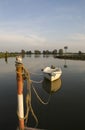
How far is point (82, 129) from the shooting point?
27.2 feet

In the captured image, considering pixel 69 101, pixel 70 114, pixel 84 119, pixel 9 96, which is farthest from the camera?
pixel 9 96

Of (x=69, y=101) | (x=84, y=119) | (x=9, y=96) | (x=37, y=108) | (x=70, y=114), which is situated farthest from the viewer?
(x=9, y=96)

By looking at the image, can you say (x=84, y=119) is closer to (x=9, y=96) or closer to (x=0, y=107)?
(x=0, y=107)

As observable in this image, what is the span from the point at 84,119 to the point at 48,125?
218 cm

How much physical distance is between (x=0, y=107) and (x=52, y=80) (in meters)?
9.51

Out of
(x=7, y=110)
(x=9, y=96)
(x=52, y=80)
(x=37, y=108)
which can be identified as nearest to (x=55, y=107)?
(x=37, y=108)

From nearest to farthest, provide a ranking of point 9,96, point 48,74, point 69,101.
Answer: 1. point 69,101
2. point 9,96
3. point 48,74

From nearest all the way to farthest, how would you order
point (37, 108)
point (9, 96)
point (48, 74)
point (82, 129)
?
point (82, 129), point (37, 108), point (9, 96), point (48, 74)

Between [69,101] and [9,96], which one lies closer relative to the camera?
[69,101]

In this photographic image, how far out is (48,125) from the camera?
28.8 feet

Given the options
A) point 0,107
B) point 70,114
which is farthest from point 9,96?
point 70,114

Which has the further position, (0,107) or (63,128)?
(0,107)

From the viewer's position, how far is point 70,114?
10.2m

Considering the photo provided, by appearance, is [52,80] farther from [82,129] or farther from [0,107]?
[82,129]
